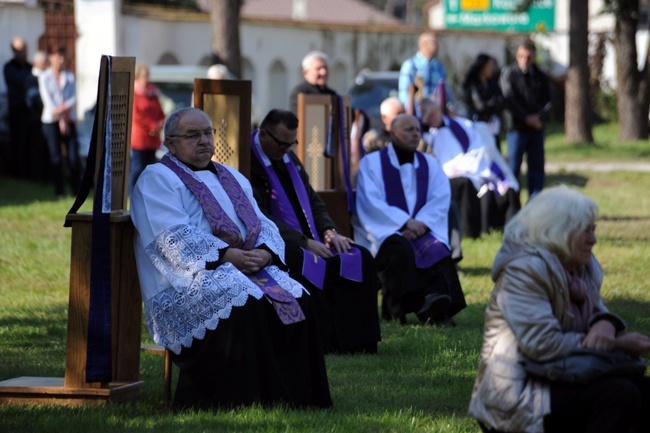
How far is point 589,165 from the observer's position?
24922 millimetres

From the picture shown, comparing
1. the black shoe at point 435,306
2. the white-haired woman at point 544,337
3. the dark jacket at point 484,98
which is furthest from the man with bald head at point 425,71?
the white-haired woman at point 544,337

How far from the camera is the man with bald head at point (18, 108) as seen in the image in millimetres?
20234

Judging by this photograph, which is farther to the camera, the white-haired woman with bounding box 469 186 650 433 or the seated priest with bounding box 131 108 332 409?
the seated priest with bounding box 131 108 332 409

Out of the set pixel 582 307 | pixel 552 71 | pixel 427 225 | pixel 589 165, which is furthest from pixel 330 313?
pixel 552 71

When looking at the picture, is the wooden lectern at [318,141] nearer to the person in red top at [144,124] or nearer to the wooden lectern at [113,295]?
the wooden lectern at [113,295]

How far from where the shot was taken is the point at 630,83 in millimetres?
28703

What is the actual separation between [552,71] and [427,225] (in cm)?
3102

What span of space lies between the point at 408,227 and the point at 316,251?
1626 millimetres

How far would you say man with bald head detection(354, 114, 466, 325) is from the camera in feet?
32.7

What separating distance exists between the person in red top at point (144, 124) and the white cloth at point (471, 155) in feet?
14.0

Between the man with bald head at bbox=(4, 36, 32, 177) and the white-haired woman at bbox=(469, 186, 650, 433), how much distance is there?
1546cm

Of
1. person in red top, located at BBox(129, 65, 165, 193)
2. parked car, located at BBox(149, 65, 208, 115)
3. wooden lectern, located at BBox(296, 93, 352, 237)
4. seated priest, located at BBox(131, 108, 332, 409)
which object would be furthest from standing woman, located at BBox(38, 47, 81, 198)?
seated priest, located at BBox(131, 108, 332, 409)

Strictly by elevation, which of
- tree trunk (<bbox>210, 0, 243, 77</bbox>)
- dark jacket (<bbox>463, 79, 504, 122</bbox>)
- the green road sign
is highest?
the green road sign

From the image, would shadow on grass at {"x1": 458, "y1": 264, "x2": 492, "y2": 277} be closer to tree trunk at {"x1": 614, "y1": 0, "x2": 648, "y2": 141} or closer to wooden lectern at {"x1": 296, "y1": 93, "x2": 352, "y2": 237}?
wooden lectern at {"x1": 296, "y1": 93, "x2": 352, "y2": 237}
